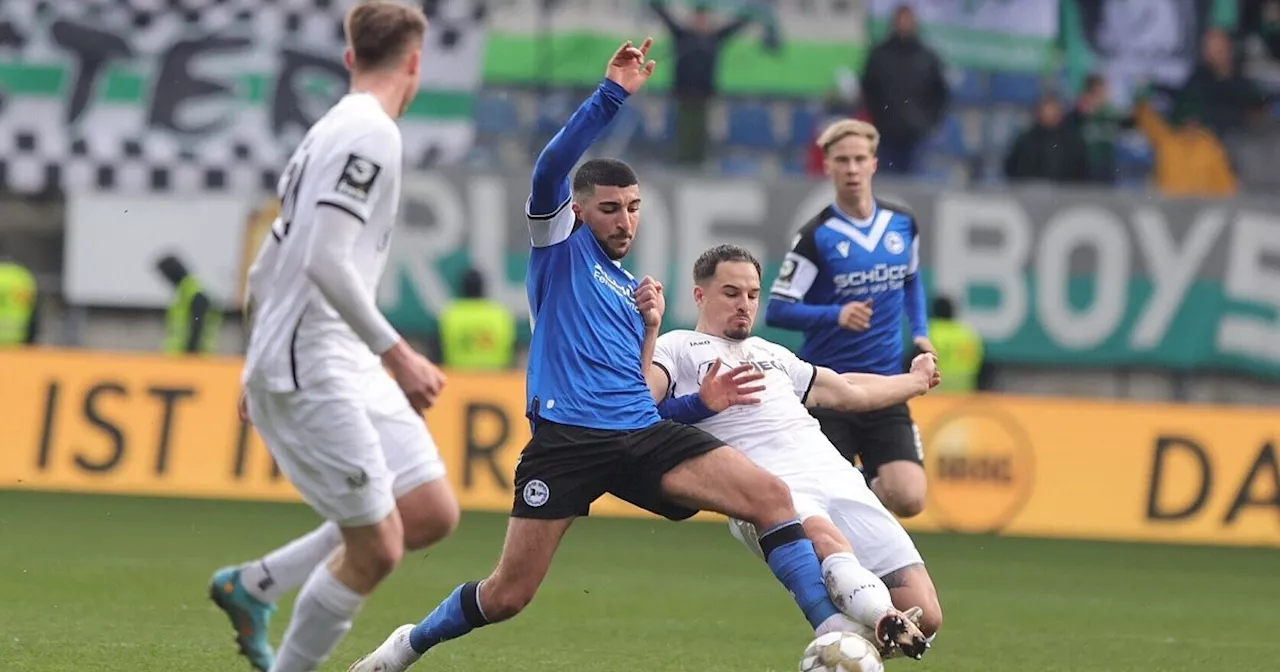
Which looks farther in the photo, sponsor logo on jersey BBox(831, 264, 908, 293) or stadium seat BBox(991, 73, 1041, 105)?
stadium seat BBox(991, 73, 1041, 105)

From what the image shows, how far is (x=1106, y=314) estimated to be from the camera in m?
18.2

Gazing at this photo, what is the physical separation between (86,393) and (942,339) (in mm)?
6964

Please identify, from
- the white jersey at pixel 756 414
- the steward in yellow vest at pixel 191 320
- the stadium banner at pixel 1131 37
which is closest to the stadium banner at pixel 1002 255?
the steward in yellow vest at pixel 191 320

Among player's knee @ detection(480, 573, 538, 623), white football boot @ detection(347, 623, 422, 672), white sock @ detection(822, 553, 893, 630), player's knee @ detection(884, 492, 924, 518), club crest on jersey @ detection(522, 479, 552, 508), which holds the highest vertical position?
club crest on jersey @ detection(522, 479, 552, 508)

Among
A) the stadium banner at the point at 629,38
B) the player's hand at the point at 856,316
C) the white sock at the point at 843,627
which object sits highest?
the stadium banner at the point at 629,38

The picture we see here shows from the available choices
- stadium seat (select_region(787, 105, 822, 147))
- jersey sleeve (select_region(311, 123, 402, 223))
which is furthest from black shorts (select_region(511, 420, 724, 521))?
stadium seat (select_region(787, 105, 822, 147))

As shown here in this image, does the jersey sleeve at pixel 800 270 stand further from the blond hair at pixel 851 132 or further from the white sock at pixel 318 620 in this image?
the white sock at pixel 318 620

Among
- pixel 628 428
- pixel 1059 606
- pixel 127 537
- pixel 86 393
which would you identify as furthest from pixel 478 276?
pixel 628 428

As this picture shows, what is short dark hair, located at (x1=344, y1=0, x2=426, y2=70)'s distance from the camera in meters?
6.00

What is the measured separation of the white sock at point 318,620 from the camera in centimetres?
605

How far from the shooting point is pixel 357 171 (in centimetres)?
578

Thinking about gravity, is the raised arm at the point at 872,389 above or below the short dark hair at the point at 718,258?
below

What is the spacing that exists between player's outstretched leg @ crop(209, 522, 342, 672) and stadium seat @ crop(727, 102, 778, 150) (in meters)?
13.2

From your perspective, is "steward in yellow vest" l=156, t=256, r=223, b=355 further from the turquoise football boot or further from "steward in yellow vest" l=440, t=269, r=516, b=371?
the turquoise football boot
